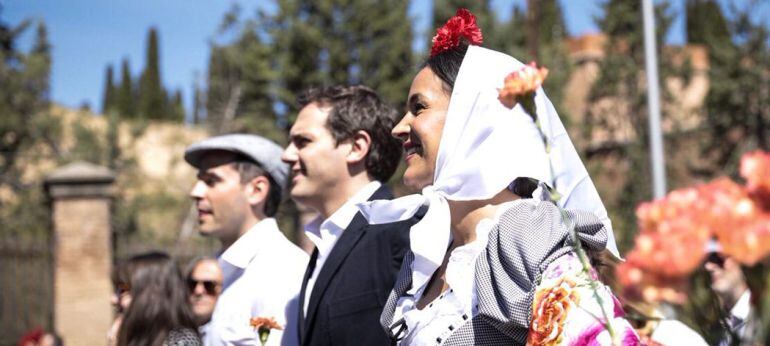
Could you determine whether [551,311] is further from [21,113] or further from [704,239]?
[21,113]

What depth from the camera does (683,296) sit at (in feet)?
3.36

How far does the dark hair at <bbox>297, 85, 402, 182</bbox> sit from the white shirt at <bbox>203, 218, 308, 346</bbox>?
613 millimetres

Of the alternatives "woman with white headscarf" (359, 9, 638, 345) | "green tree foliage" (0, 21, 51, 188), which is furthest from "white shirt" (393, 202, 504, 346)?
"green tree foliage" (0, 21, 51, 188)

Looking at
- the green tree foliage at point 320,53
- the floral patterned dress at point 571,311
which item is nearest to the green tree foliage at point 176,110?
the green tree foliage at point 320,53

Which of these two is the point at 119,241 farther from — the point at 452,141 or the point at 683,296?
the point at 683,296

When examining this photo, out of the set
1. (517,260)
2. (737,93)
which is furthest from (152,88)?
(517,260)

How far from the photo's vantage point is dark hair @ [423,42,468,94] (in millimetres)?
2734

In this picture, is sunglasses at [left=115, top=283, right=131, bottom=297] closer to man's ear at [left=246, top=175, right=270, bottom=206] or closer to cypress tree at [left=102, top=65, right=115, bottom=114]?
man's ear at [left=246, top=175, right=270, bottom=206]

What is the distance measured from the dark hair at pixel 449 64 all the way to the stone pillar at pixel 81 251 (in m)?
9.02

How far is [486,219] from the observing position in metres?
2.52

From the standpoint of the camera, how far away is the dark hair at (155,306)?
3750mm

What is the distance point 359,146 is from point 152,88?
69.4 metres

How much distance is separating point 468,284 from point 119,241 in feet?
34.1

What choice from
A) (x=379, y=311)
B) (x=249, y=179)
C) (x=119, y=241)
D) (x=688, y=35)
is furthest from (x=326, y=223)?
(x=688, y=35)
